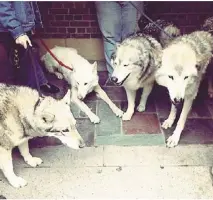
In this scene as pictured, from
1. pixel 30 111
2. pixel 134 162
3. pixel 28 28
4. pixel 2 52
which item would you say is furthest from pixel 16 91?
pixel 134 162

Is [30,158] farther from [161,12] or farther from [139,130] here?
[161,12]

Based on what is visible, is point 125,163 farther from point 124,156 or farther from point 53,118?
point 53,118

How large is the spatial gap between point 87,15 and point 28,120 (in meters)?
2.67

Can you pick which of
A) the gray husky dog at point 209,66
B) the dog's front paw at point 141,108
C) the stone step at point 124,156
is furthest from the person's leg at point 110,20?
the stone step at point 124,156

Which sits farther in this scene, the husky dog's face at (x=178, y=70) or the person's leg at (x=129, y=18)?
the person's leg at (x=129, y=18)

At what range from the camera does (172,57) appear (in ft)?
12.5

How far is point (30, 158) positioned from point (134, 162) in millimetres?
1086

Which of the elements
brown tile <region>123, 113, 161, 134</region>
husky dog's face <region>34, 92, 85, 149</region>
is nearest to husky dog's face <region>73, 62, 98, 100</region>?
brown tile <region>123, 113, 161, 134</region>

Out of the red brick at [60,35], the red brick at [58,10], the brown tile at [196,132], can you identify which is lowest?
the brown tile at [196,132]

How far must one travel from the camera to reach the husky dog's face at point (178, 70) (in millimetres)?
3715

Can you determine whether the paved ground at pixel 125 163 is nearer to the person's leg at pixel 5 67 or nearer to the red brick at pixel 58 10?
the person's leg at pixel 5 67

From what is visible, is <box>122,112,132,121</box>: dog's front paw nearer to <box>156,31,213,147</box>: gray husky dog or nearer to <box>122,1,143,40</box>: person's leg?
<box>156,31,213,147</box>: gray husky dog

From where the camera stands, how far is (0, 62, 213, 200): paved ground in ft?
11.7

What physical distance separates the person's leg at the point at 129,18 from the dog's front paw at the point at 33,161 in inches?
76.6
